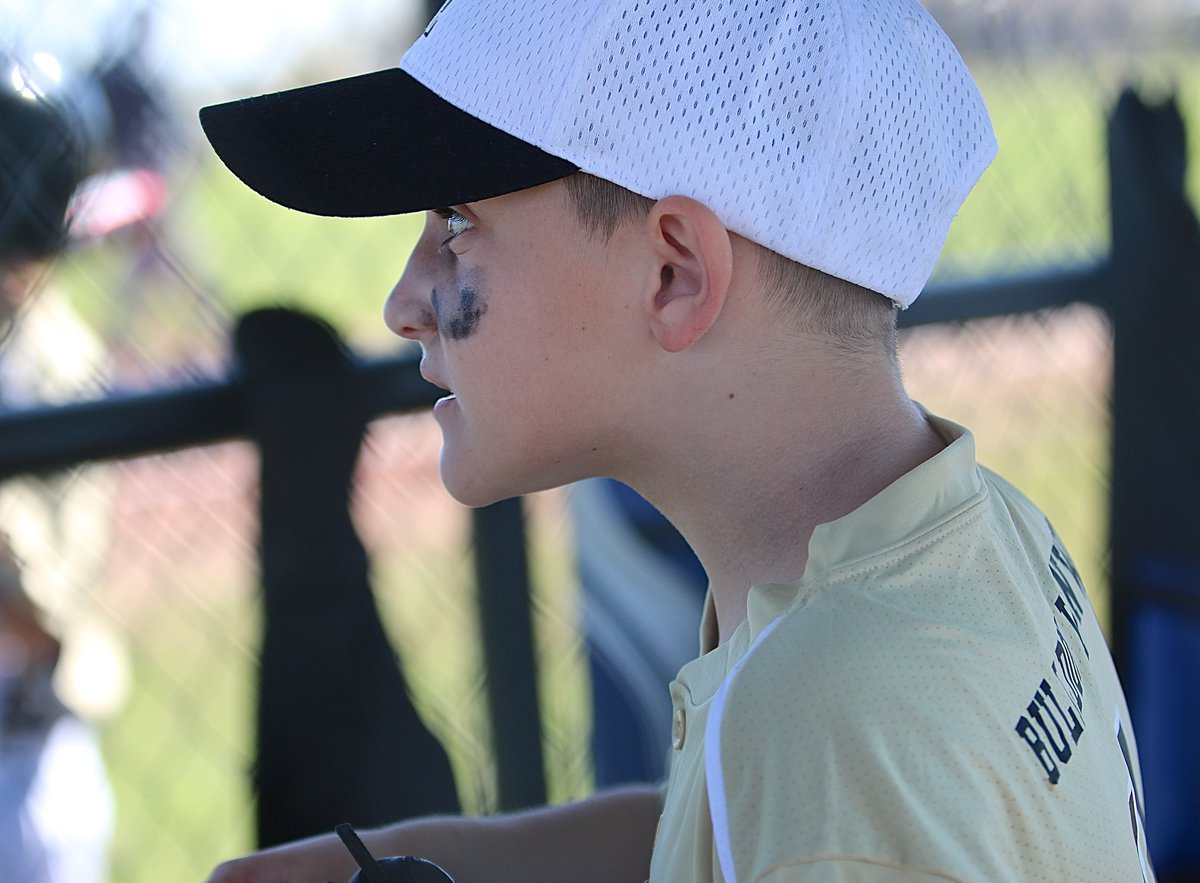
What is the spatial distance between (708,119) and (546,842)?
76cm

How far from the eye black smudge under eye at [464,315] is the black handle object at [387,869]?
1.37 ft

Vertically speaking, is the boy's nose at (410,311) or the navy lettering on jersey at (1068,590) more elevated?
the boy's nose at (410,311)

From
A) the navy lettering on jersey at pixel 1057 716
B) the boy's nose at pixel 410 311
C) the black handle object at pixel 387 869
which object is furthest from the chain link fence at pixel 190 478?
the navy lettering on jersey at pixel 1057 716

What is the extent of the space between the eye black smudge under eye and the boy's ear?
0.48ft

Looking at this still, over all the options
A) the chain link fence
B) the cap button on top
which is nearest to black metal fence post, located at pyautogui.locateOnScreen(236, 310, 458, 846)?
the chain link fence

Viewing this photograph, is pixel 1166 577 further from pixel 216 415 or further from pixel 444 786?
pixel 216 415

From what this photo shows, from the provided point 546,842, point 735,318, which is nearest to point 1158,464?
point 546,842

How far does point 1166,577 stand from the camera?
2.76 meters

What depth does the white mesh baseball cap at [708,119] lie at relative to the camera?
0.92 meters

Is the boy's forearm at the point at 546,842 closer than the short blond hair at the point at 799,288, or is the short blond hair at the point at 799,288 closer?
the short blond hair at the point at 799,288

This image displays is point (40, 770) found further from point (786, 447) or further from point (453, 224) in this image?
point (786, 447)

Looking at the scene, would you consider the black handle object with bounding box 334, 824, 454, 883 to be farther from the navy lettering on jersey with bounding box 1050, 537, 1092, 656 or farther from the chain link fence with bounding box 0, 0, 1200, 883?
the chain link fence with bounding box 0, 0, 1200, 883

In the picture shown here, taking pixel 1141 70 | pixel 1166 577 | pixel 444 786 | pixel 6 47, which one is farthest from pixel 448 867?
pixel 1141 70

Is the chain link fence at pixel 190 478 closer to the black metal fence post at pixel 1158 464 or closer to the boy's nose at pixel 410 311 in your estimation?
the boy's nose at pixel 410 311
